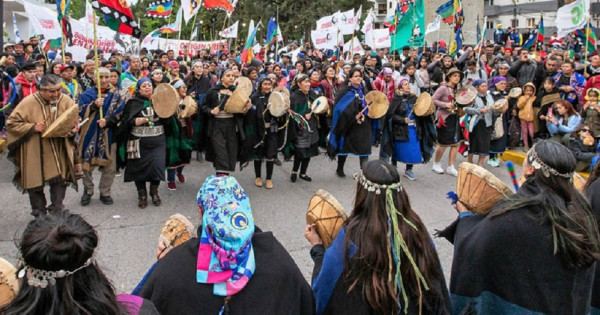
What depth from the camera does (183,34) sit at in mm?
45688

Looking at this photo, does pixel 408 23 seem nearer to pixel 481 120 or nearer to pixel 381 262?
pixel 481 120

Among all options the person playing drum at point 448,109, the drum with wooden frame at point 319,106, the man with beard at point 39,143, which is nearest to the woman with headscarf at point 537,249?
the man with beard at point 39,143

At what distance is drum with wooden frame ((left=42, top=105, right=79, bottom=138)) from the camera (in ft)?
19.7

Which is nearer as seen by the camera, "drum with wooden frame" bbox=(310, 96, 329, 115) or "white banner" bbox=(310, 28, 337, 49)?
"drum with wooden frame" bbox=(310, 96, 329, 115)

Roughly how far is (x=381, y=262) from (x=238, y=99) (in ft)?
17.9

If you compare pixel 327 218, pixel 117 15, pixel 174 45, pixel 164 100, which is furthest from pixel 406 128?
pixel 174 45

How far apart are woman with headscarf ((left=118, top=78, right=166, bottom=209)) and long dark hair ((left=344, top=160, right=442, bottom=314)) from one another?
495 centimetres

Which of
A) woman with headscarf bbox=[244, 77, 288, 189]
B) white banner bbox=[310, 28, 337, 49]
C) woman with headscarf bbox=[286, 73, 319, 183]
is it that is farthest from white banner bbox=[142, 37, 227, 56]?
woman with headscarf bbox=[244, 77, 288, 189]

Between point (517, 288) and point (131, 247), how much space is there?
4.45 m

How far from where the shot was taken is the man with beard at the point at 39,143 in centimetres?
596

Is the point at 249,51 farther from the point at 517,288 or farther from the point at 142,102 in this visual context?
the point at 517,288

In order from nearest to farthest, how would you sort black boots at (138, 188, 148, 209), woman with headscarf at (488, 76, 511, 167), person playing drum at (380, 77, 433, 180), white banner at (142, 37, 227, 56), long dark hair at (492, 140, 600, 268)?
long dark hair at (492, 140, 600, 268) → black boots at (138, 188, 148, 209) → person playing drum at (380, 77, 433, 180) → woman with headscarf at (488, 76, 511, 167) → white banner at (142, 37, 227, 56)

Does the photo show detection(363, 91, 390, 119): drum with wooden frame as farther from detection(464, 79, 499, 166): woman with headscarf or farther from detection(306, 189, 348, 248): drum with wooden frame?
detection(306, 189, 348, 248): drum with wooden frame

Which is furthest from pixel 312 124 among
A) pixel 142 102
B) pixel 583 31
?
pixel 583 31
